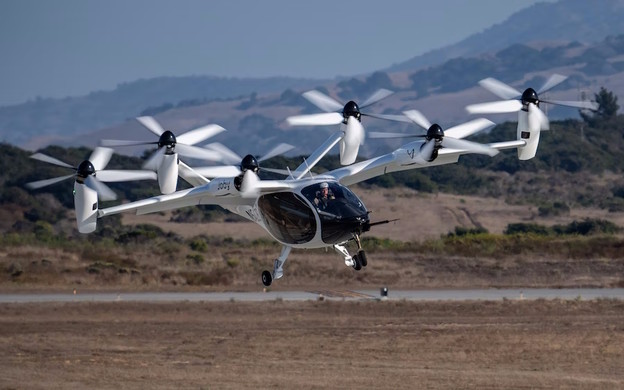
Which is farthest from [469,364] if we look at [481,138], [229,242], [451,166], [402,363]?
[481,138]

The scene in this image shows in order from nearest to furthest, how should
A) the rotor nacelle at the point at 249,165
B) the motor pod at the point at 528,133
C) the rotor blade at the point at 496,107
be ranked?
1. the rotor nacelle at the point at 249,165
2. the rotor blade at the point at 496,107
3. the motor pod at the point at 528,133

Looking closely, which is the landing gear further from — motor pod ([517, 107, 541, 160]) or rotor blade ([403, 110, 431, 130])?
motor pod ([517, 107, 541, 160])

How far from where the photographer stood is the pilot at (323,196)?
119ft

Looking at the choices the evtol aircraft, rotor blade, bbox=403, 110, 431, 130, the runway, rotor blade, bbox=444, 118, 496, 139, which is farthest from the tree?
rotor blade, bbox=403, 110, 431, 130

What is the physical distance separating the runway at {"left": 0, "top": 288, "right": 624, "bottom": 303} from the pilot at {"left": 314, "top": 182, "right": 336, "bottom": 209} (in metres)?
30.1

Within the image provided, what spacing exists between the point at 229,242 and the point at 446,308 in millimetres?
35108

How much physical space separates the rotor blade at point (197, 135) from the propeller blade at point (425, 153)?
6471 mm

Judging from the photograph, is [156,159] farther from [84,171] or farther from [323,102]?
[323,102]

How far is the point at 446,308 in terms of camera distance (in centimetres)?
6431

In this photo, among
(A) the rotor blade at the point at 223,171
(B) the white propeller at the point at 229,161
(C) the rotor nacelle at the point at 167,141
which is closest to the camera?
(B) the white propeller at the point at 229,161

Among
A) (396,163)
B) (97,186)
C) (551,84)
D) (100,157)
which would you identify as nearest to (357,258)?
(396,163)

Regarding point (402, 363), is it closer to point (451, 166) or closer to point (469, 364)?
point (469, 364)

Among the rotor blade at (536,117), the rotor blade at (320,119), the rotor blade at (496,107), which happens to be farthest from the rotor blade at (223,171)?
the rotor blade at (536,117)

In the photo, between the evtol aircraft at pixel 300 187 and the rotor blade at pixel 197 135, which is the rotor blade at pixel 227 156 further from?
the rotor blade at pixel 197 135
